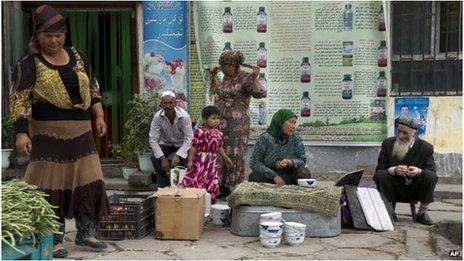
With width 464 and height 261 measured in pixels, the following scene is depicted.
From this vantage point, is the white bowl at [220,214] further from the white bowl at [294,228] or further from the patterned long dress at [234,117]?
the patterned long dress at [234,117]

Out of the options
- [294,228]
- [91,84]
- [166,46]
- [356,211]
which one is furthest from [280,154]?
[166,46]

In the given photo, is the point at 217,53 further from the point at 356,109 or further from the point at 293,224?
the point at 293,224

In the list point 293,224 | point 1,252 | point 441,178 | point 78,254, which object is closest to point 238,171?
point 293,224

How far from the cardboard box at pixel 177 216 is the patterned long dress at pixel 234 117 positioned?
155 cm

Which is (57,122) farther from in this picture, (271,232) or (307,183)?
(307,183)

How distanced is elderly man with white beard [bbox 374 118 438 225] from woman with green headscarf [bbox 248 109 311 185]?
2.58ft

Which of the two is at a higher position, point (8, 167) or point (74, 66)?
point (74, 66)

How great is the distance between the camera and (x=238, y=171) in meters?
6.10

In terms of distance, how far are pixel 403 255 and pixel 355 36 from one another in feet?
12.8

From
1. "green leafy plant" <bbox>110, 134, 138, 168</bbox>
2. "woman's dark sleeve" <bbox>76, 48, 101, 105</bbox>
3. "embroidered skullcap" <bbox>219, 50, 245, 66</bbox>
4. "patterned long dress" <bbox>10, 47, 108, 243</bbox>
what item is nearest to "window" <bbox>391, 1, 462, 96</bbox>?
"embroidered skullcap" <bbox>219, 50, 245, 66</bbox>

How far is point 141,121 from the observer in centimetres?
709

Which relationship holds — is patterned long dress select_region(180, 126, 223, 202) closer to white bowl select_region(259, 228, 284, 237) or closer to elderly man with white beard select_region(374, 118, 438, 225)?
white bowl select_region(259, 228, 284, 237)

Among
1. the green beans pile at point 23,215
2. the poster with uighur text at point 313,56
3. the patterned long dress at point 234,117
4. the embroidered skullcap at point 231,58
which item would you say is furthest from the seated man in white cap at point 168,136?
the green beans pile at point 23,215

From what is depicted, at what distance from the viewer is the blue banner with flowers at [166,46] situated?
297 inches
